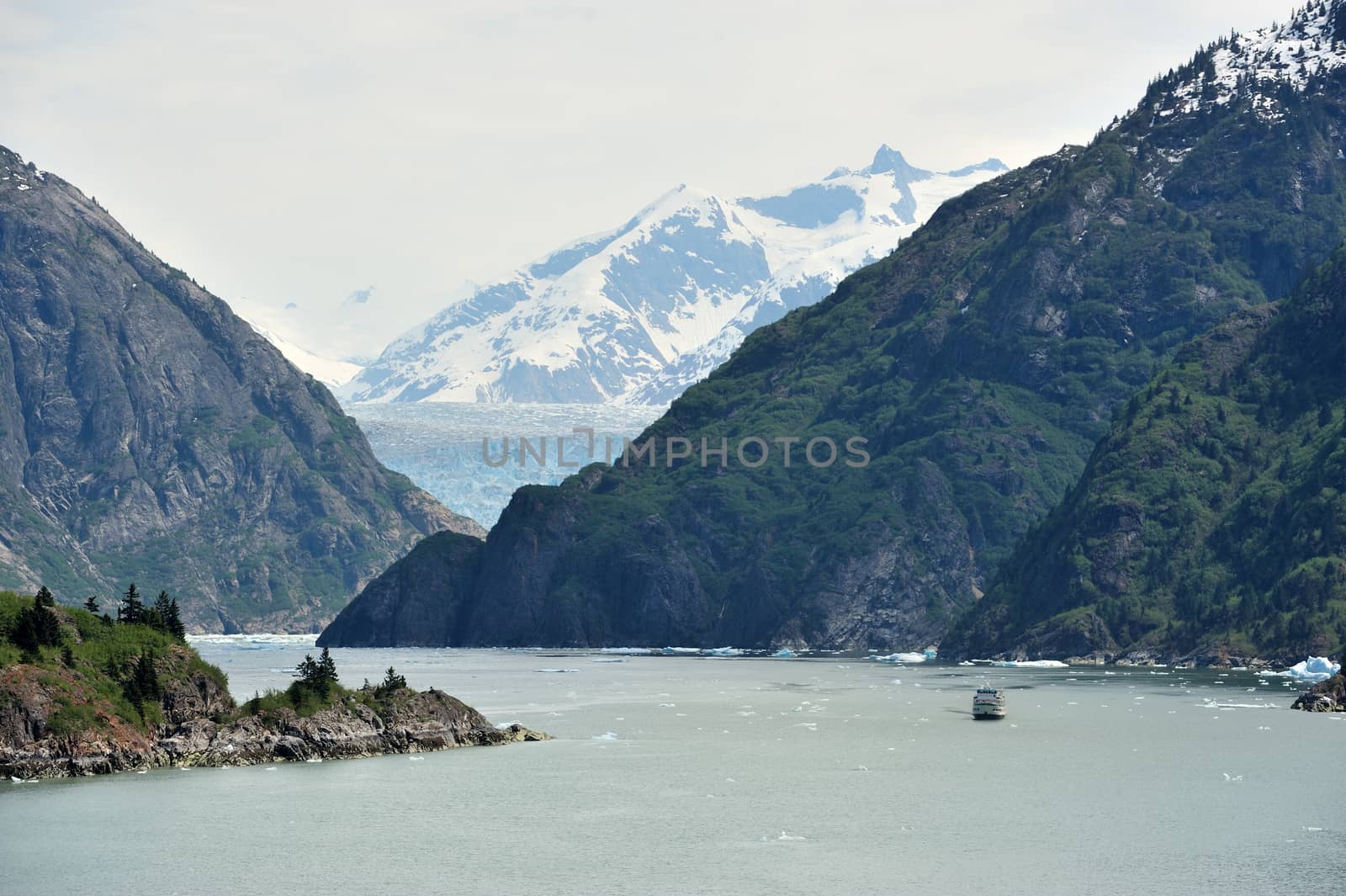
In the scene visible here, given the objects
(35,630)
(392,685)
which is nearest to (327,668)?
(392,685)

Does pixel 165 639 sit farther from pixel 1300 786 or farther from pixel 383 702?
pixel 1300 786

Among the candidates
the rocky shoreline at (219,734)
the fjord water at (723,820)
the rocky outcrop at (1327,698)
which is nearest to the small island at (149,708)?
the rocky shoreline at (219,734)

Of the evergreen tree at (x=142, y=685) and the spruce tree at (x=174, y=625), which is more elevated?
the spruce tree at (x=174, y=625)

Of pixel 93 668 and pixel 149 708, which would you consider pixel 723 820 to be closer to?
pixel 149 708

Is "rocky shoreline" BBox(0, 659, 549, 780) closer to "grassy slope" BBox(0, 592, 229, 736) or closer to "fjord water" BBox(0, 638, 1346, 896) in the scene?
"grassy slope" BBox(0, 592, 229, 736)

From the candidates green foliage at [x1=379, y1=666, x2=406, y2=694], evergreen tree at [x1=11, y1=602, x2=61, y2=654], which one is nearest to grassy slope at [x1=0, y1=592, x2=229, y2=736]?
evergreen tree at [x1=11, y1=602, x2=61, y2=654]

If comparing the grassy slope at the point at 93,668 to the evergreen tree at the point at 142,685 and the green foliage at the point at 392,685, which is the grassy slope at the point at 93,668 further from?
the green foliage at the point at 392,685
